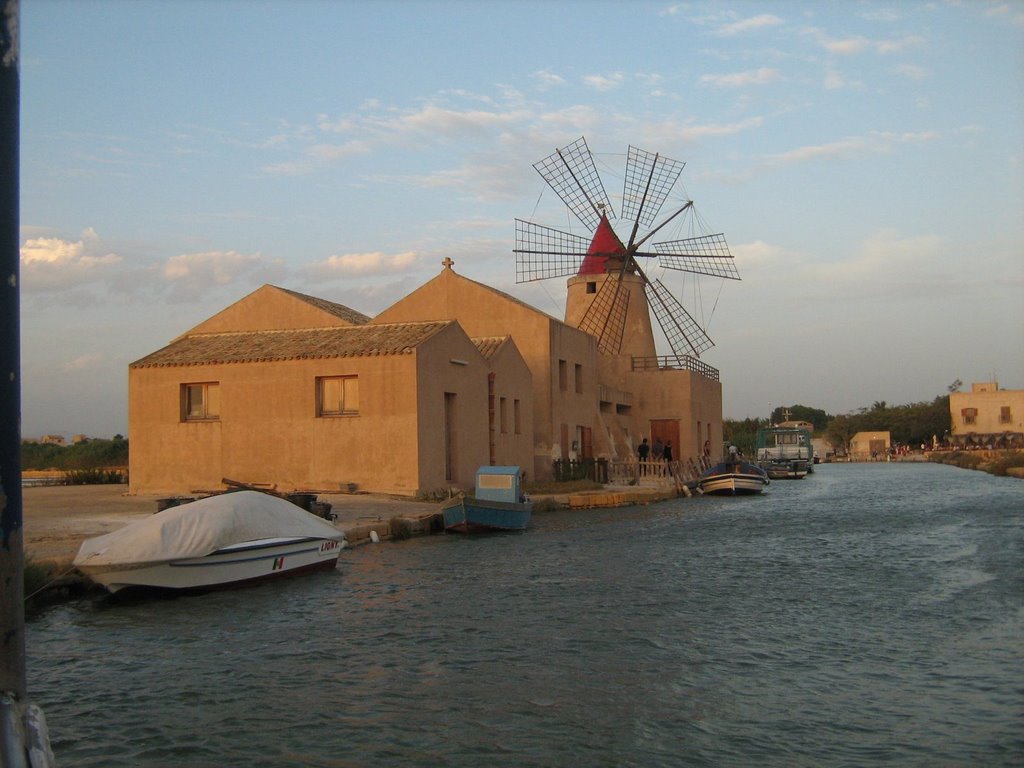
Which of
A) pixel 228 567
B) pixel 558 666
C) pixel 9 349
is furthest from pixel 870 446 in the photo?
pixel 9 349

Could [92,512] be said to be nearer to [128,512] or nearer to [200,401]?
[128,512]

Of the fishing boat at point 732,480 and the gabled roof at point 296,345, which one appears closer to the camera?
the gabled roof at point 296,345

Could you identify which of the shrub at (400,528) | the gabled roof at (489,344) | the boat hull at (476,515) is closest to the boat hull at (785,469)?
the gabled roof at (489,344)

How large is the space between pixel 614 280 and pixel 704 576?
2725 cm

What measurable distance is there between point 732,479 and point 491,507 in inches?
584

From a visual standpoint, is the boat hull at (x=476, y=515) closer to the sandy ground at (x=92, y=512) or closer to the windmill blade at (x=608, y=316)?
the sandy ground at (x=92, y=512)

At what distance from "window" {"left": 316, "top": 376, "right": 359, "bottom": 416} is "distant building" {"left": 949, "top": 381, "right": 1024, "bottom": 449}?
7306 centimetres

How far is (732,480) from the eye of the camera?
31703 mm

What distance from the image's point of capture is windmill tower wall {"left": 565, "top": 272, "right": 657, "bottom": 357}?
131 ft

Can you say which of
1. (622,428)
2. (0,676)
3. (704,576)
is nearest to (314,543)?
(704,576)

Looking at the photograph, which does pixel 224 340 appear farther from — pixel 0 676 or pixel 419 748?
pixel 0 676

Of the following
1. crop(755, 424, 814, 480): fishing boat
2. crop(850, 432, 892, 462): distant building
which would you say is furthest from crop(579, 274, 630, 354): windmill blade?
crop(850, 432, 892, 462): distant building

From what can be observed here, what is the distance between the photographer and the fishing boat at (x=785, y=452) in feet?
154

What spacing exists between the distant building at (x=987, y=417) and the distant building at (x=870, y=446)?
7258mm
